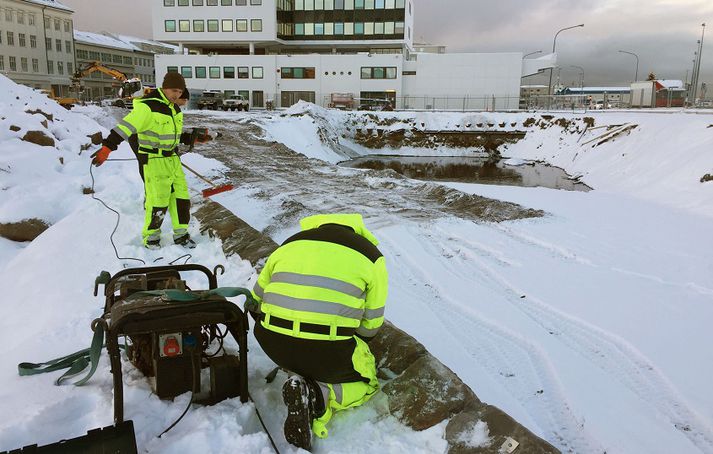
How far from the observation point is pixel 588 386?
13.5ft

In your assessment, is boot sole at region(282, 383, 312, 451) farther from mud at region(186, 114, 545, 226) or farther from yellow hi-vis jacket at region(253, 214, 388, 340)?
mud at region(186, 114, 545, 226)

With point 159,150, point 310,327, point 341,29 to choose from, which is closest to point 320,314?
point 310,327

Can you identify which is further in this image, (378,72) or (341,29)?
(341,29)

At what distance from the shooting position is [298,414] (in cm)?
280

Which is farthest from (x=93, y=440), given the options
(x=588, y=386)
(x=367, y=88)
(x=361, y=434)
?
(x=367, y=88)

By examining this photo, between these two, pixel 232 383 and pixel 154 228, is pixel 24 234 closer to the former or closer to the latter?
pixel 154 228

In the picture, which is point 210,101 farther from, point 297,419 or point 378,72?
point 297,419

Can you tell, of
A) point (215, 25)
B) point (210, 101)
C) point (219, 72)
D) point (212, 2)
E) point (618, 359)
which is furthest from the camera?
point (215, 25)

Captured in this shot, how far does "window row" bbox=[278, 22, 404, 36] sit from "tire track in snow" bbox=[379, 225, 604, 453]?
54640 millimetres

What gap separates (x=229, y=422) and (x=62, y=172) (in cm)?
1093

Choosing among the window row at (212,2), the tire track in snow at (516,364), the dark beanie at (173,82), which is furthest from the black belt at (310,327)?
the window row at (212,2)

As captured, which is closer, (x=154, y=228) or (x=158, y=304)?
(x=158, y=304)

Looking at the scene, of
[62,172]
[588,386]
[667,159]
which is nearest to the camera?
[588,386]

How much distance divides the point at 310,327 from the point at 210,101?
41148 millimetres
